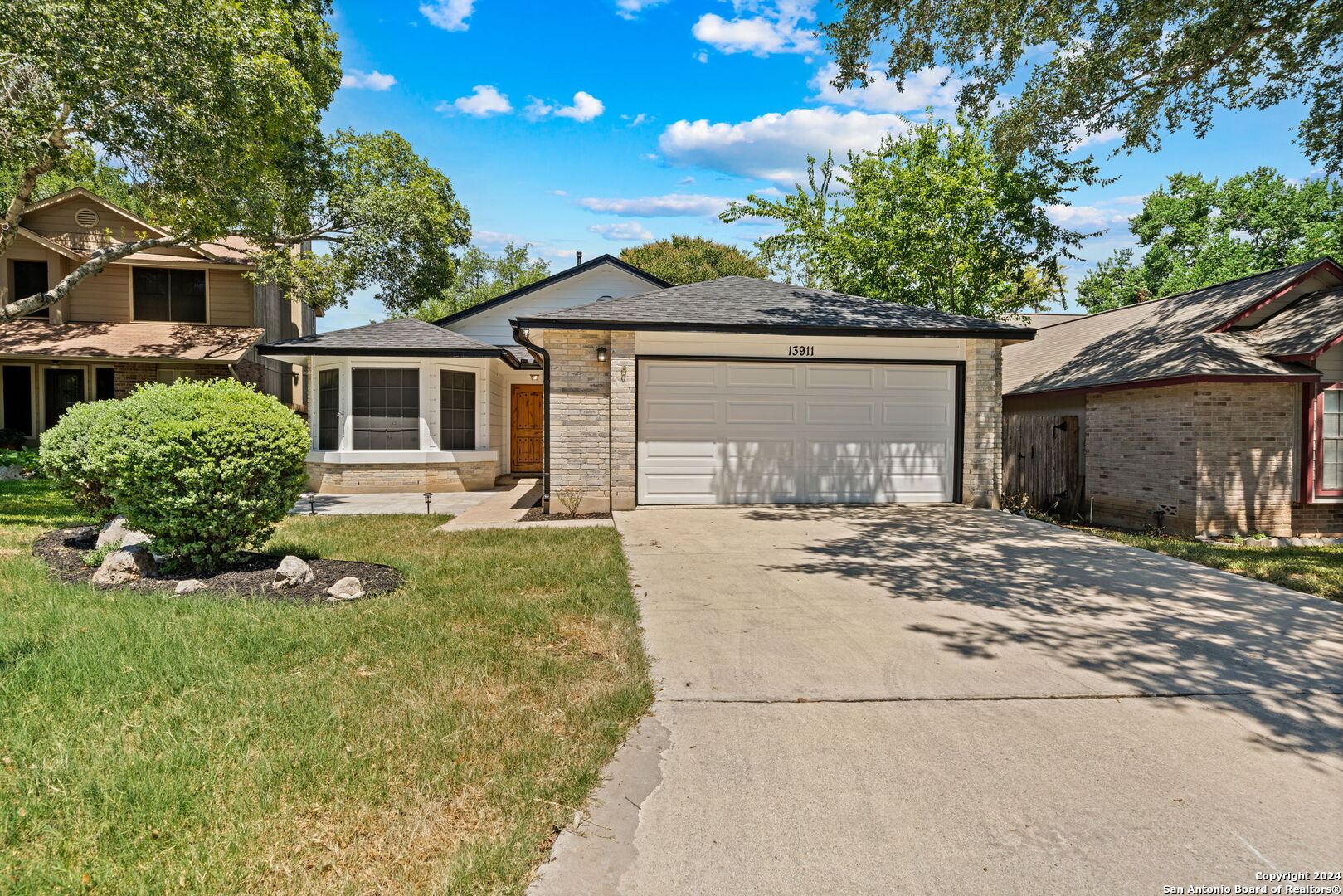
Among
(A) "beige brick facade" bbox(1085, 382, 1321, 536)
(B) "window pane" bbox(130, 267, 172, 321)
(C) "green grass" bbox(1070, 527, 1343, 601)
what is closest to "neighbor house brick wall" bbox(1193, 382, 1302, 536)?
(A) "beige brick facade" bbox(1085, 382, 1321, 536)

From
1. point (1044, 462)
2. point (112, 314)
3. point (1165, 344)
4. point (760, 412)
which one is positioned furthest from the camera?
point (112, 314)

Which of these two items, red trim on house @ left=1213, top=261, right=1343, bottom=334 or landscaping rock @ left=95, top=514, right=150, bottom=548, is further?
red trim on house @ left=1213, top=261, right=1343, bottom=334

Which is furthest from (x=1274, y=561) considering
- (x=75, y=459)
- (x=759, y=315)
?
(x=75, y=459)

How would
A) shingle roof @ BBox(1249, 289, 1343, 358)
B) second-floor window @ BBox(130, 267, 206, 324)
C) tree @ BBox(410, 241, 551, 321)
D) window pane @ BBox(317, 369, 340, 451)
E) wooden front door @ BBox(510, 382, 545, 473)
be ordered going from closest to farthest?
shingle roof @ BBox(1249, 289, 1343, 358) < window pane @ BBox(317, 369, 340, 451) < wooden front door @ BBox(510, 382, 545, 473) < second-floor window @ BBox(130, 267, 206, 324) < tree @ BBox(410, 241, 551, 321)

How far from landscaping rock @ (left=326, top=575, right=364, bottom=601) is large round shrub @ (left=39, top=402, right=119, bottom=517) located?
2.82 metres

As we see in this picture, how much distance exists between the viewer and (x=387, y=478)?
45.9 ft

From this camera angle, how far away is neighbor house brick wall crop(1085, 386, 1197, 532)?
1085cm

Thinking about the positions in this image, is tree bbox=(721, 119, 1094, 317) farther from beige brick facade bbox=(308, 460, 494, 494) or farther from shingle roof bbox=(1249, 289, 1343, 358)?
beige brick facade bbox=(308, 460, 494, 494)

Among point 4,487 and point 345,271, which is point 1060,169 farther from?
point 4,487

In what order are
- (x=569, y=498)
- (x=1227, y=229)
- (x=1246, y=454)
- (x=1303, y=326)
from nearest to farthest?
(x=569, y=498) → (x=1246, y=454) → (x=1303, y=326) → (x=1227, y=229)

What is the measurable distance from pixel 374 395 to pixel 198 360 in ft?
18.3

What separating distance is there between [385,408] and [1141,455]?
1448 cm

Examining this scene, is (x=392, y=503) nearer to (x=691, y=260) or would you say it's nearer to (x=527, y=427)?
(x=527, y=427)

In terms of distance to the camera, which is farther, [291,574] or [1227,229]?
[1227,229]
